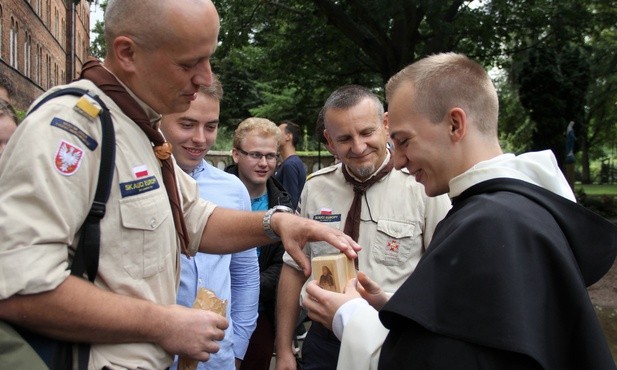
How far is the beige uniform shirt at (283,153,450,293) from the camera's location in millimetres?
3059

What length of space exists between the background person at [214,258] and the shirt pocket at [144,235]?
42.9 inches

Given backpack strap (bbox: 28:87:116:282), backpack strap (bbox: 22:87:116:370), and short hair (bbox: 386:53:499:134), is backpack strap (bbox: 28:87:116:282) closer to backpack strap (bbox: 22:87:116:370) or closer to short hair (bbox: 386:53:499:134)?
backpack strap (bbox: 22:87:116:370)

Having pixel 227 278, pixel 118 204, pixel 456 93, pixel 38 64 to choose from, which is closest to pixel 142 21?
pixel 118 204

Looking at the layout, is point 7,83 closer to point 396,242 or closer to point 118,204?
point 396,242

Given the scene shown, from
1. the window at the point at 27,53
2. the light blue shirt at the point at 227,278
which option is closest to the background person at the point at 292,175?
the light blue shirt at the point at 227,278

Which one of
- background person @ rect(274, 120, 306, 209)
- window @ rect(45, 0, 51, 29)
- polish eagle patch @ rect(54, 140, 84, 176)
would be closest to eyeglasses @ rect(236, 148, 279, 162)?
background person @ rect(274, 120, 306, 209)

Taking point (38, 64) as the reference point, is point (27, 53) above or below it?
above

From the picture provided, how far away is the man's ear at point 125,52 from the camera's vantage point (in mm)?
1772

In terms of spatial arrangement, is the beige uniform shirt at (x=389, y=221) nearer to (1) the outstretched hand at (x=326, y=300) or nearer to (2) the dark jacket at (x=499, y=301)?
(1) the outstretched hand at (x=326, y=300)

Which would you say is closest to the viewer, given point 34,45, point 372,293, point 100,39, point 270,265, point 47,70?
point 372,293

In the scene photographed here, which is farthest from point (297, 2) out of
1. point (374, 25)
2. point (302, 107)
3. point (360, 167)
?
point (360, 167)

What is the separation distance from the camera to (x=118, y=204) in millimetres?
1641

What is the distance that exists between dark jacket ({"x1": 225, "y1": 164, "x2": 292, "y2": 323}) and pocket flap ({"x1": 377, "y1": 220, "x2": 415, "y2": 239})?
1335mm

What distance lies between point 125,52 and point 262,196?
299cm
